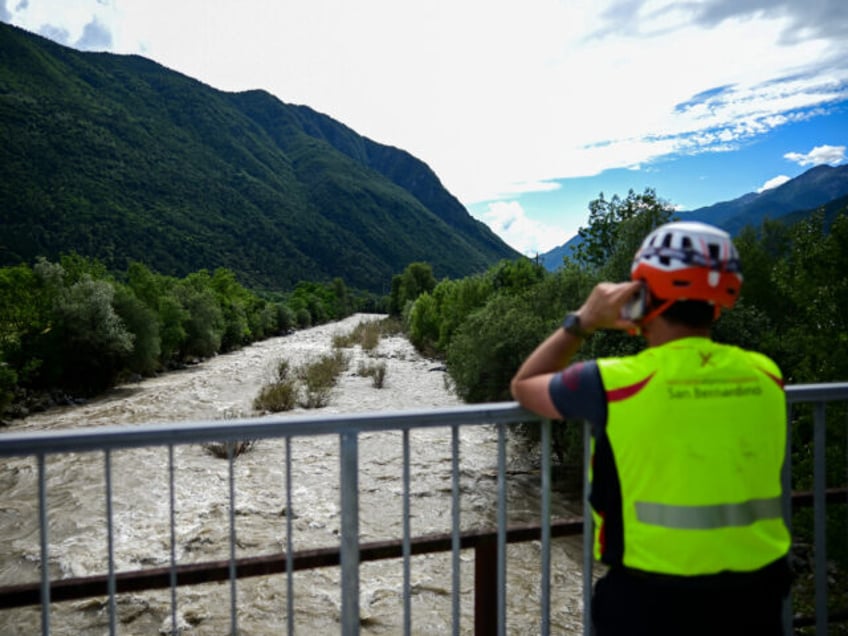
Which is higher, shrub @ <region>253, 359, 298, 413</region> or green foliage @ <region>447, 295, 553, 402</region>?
green foliage @ <region>447, 295, 553, 402</region>

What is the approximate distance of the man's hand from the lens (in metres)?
1.61

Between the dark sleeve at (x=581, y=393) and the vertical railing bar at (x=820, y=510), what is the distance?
150cm

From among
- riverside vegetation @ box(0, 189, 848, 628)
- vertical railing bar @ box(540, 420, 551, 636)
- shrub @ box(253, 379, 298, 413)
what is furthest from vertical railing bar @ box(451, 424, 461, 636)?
shrub @ box(253, 379, 298, 413)

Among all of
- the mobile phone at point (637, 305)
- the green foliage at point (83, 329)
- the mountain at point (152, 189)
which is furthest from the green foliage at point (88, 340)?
the mountain at point (152, 189)

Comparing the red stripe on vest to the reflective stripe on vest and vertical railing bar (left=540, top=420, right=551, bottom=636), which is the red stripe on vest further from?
vertical railing bar (left=540, top=420, right=551, bottom=636)

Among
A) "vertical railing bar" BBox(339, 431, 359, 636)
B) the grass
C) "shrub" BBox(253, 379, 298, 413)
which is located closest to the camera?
"vertical railing bar" BBox(339, 431, 359, 636)

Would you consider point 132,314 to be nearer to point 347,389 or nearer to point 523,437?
point 347,389

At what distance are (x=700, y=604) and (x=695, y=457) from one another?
36 cm

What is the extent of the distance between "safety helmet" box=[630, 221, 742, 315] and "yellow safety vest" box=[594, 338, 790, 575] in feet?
0.44

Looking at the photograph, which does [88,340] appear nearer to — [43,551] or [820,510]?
[43,551]

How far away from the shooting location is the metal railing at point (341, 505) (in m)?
1.71

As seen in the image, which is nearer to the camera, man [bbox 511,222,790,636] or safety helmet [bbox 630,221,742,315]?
man [bbox 511,222,790,636]

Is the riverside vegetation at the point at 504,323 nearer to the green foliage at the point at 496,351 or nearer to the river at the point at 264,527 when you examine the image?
the green foliage at the point at 496,351

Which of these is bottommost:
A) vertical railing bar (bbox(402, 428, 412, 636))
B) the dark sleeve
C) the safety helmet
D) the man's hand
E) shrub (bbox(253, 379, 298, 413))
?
shrub (bbox(253, 379, 298, 413))
